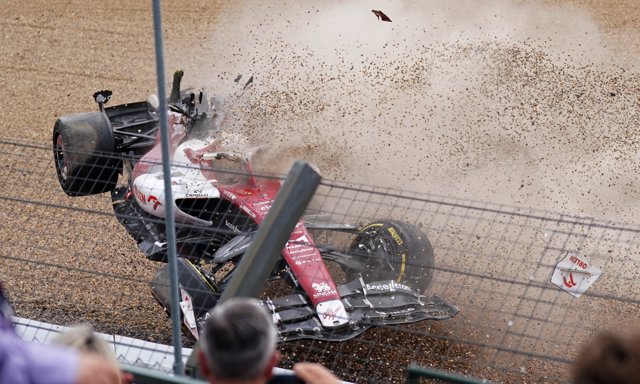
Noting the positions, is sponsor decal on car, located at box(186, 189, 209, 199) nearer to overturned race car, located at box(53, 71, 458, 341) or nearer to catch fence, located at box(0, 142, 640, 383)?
overturned race car, located at box(53, 71, 458, 341)

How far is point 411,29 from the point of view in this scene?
10156mm

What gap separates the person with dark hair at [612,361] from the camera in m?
1.87

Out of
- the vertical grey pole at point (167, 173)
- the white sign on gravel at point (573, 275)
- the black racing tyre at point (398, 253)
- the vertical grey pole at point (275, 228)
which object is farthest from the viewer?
the black racing tyre at point (398, 253)

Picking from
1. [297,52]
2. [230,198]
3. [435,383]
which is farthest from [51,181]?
[435,383]

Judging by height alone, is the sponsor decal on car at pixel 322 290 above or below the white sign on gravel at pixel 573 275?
below

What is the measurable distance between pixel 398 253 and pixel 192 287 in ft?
4.55

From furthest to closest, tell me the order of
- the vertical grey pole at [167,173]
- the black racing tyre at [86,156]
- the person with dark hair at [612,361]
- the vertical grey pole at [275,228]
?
the black racing tyre at [86,156] → the vertical grey pole at [275,228] → the vertical grey pole at [167,173] → the person with dark hair at [612,361]

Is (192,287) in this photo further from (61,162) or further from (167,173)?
(167,173)

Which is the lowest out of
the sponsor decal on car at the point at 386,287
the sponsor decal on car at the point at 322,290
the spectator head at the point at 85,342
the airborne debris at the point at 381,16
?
the spectator head at the point at 85,342

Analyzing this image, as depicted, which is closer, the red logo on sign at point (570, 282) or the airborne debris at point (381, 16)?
the red logo on sign at point (570, 282)

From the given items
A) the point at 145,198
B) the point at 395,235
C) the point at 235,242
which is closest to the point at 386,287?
the point at 395,235

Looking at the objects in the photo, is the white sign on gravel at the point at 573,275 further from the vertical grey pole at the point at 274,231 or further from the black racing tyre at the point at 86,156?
the black racing tyre at the point at 86,156

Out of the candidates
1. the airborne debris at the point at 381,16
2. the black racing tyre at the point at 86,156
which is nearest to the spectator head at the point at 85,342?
the black racing tyre at the point at 86,156

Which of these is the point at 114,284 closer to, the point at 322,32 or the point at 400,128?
the point at 400,128
